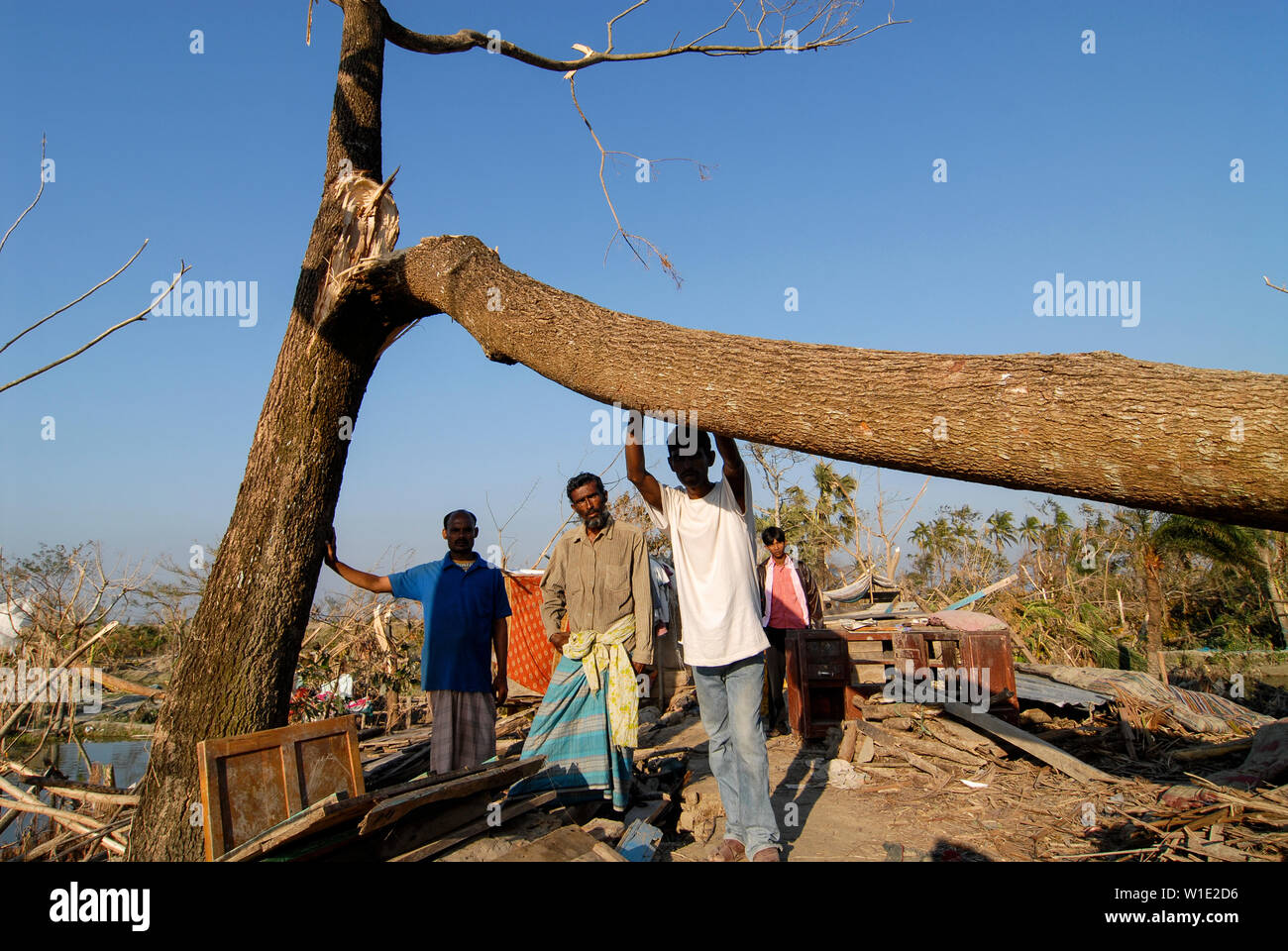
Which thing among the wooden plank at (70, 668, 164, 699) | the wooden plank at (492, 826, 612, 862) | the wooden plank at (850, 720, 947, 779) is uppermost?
the wooden plank at (70, 668, 164, 699)

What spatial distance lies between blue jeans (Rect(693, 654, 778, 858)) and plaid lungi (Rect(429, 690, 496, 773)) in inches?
54.4

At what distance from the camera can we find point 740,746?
3.49 m

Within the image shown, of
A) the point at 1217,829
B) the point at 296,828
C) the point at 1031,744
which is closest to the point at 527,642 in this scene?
the point at 1031,744

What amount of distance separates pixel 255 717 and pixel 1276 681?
54.9 feet

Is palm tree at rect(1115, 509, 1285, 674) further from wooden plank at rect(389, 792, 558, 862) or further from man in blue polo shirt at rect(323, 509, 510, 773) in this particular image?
wooden plank at rect(389, 792, 558, 862)

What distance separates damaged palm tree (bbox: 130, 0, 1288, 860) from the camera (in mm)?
1695

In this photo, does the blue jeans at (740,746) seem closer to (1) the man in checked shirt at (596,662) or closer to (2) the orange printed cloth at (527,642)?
(1) the man in checked shirt at (596,662)

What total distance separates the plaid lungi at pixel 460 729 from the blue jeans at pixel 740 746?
1.38 metres

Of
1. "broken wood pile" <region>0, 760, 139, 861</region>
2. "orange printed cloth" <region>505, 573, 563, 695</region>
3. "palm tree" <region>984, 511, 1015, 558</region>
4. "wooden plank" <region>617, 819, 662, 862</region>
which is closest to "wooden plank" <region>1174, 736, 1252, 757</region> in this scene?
"wooden plank" <region>617, 819, 662, 862</region>

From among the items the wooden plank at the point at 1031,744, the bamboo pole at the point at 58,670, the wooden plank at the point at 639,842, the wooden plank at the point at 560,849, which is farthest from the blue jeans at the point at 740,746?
the bamboo pole at the point at 58,670
